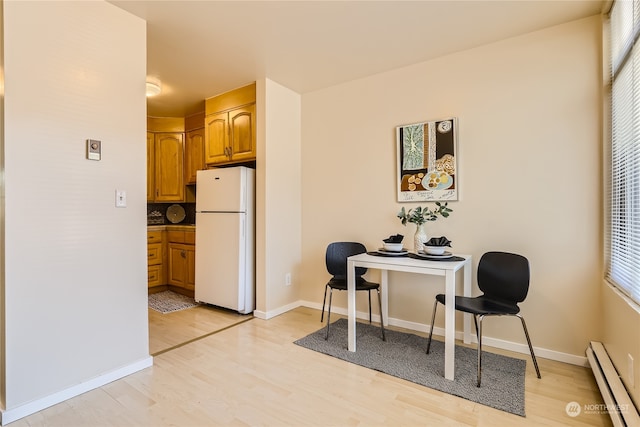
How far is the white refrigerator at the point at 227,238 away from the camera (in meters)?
3.28

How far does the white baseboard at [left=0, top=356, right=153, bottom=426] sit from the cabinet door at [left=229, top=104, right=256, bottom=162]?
84.2 inches

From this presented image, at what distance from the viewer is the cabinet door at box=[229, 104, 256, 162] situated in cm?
338

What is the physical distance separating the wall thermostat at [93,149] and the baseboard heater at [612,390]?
3102 millimetres

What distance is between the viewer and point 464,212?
8.71ft

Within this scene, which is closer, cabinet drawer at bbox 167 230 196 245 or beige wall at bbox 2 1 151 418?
beige wall at bbox 2 1 151 418

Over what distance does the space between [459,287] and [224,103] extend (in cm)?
317

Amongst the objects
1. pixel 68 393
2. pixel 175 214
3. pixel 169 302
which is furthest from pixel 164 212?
pixel 68 393

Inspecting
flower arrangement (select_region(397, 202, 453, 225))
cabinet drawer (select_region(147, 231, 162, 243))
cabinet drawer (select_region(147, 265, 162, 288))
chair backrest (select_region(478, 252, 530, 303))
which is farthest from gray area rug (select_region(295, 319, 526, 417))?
cabinet drawer (select_region(147, 231, 162, 243))

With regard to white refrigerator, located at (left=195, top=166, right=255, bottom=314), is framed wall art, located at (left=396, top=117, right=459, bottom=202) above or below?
above

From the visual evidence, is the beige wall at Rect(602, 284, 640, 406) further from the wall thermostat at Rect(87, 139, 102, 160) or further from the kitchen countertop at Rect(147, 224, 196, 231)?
the kitchen countertop at Rect(147, 224, 196, 231)

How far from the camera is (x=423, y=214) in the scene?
274 cm

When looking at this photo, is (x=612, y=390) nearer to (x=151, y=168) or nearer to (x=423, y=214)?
(x=423, y=214)

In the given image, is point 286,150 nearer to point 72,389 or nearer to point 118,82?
point 118,82

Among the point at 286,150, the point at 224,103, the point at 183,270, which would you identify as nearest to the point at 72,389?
the point at 183,270
